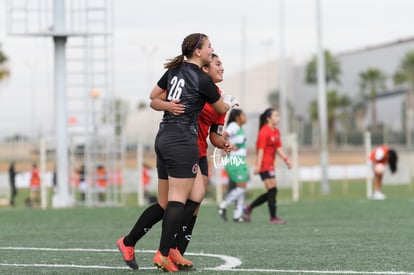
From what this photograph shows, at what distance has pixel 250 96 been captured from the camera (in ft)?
383

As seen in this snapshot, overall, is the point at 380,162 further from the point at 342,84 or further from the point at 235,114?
the point at 342,84

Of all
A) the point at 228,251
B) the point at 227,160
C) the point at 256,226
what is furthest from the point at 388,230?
the point at 227,160

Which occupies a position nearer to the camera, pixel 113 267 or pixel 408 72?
pixel 113 267

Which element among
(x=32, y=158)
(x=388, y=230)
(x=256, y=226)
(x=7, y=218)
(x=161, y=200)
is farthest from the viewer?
(x=32, y=158)

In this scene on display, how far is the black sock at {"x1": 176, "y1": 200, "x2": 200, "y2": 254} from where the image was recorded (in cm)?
957

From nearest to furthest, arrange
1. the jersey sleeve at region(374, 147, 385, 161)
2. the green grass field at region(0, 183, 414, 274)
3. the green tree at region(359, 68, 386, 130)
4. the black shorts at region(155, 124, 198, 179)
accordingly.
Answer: the black shorts at region(155, 124, 198, 179) → the green grass field at region(0, 183, 414, 274) → the jersey sleeve at region(374, 147, 385, 161) → the green tree at region(359, 68, 386, 130)

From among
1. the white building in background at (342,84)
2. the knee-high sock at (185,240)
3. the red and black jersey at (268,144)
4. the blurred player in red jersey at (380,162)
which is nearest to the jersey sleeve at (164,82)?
the knee-high sock at (185,240)

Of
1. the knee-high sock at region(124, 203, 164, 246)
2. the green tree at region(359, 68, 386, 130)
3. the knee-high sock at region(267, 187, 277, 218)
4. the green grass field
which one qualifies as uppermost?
the green tree at region(359, 68, 386, 130)

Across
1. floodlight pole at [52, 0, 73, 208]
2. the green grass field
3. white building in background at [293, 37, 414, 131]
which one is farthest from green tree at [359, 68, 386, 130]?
the green grass field

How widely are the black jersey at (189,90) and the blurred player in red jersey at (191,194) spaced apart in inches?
5.9

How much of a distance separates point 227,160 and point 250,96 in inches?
4214

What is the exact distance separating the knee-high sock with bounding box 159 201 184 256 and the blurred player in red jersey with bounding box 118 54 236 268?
0.32 meters

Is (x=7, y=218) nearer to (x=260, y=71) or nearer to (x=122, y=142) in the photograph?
(x=122, y=142)

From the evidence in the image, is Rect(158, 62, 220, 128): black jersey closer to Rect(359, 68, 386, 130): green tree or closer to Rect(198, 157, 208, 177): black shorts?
Rect(198, 157, 208, 177): black shorts
